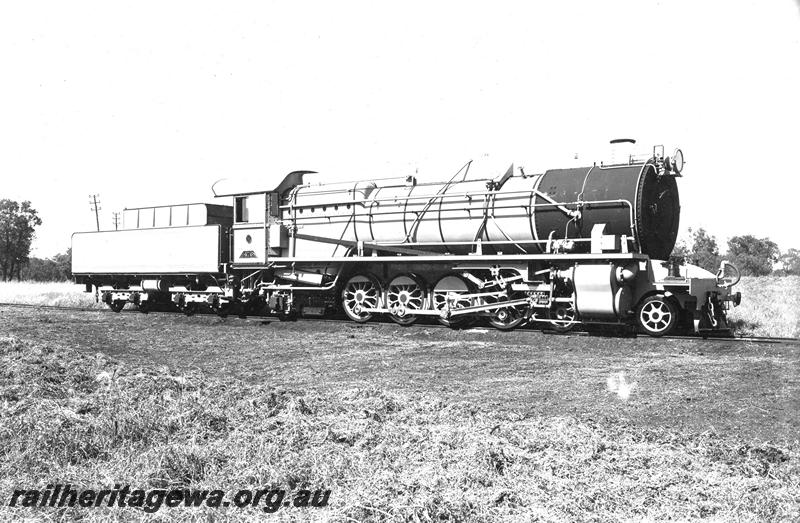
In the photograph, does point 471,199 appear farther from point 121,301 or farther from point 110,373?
point 121,301

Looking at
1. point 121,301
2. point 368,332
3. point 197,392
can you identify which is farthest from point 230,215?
point 197,392

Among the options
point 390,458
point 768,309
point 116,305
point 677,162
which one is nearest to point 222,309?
point 116,305

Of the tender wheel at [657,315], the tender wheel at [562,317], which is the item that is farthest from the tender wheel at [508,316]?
the tender wheel at [657,315]

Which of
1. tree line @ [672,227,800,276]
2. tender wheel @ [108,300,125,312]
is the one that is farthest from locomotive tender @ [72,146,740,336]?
tree line @ [672,227,800,276]

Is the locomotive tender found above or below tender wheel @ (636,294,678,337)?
above

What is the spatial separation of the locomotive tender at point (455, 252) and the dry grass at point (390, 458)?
23.6 feet

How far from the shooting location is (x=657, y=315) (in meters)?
13.2

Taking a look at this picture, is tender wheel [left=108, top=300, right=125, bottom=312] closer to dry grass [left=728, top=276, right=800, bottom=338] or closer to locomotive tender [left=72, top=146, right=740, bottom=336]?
locomotive tender [left=72, top=146, right=740, bottom=336]

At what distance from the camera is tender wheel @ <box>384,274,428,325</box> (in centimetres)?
1577

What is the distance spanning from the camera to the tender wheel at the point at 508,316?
14336mm

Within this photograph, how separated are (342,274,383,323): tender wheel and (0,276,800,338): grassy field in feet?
26.7

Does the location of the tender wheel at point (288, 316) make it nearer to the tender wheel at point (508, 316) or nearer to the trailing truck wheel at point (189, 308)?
the trailing truck wheel at point (189, 308)

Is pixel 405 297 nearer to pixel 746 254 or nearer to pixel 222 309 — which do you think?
pixel 222 309

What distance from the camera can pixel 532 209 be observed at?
14141mm
